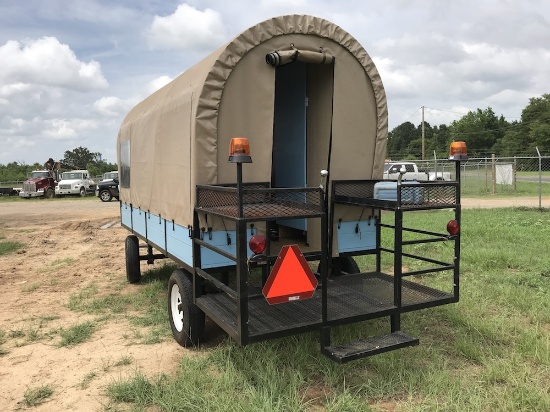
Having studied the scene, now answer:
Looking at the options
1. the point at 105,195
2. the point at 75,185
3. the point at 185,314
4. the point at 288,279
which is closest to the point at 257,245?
the point at 288,279

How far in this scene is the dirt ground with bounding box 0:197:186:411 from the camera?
3.80 m

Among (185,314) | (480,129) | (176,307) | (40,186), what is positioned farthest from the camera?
(480,129)

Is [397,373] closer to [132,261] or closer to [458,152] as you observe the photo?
[458,152]

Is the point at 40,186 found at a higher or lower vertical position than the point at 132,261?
higher

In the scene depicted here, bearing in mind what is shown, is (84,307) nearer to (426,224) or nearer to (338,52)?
(338,52)

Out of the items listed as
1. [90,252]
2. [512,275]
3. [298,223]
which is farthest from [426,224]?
[90,252]

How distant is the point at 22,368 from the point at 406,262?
5780 millimetres

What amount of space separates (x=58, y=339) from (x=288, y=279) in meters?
3.01

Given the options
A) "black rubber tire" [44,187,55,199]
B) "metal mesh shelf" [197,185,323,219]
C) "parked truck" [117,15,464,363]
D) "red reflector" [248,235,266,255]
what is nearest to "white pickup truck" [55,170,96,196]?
"black rubber tire" [44,187,55,199]

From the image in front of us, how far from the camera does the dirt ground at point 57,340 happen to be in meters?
3.80

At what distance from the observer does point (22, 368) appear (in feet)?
13.8

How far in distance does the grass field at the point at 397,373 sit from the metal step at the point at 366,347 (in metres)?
0.27

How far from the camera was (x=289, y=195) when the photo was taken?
518 centimetres

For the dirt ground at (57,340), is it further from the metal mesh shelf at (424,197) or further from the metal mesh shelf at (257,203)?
the metal mesh shelf at (424,197)
